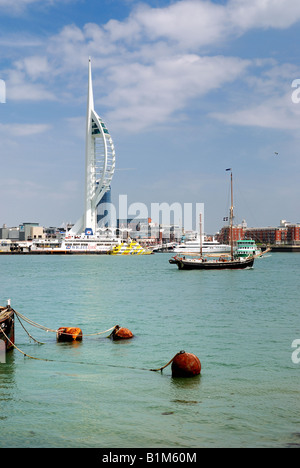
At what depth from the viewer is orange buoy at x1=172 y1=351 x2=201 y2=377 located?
39.4ft

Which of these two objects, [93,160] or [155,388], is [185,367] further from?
[93,160]

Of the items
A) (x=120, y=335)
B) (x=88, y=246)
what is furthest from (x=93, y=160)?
(x=120, y=335)

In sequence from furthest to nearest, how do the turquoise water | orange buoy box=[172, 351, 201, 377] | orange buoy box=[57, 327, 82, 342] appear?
orange buoy box=[57, 327, 82, 342] < orange buoy box=[172, 351, 201, 377] < the turquoise water

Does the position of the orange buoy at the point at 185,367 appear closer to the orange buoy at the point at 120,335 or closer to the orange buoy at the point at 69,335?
the orange buoy at the point at 120,335

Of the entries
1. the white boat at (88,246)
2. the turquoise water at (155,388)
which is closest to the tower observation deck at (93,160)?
the white boat at (88,246)

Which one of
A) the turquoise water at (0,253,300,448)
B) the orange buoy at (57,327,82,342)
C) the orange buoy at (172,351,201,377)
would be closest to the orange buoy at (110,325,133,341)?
Result: the turquoise water at (0,253,300,448)

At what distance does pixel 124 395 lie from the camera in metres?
10.5

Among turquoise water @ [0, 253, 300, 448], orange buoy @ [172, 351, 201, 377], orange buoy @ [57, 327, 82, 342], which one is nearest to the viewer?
turquoise water @ [0, 253, 300, 448]

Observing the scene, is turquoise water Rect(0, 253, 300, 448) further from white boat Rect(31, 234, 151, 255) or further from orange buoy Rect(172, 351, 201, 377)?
white boat Rect(31, 234, 151, 255)

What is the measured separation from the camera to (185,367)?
12.0 meters

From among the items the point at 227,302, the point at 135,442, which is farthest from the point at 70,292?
the point at 135,442

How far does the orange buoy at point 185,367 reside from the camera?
→ 39.4ft

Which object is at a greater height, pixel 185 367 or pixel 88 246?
pixel 88 246
